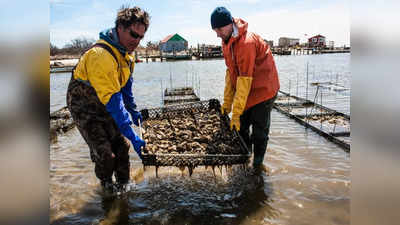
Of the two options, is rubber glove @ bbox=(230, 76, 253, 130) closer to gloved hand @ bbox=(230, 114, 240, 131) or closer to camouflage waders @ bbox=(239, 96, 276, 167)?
gloved hand @ bbox=(230, 114, 240, 131)

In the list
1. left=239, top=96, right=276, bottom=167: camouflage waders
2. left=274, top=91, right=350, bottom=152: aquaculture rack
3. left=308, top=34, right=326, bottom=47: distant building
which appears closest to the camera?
left=239, top=96, right=276, bottom=167: camouflage waders

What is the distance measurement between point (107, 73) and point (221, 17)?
1.40 m

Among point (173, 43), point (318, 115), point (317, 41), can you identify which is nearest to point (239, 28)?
point (318, 115)

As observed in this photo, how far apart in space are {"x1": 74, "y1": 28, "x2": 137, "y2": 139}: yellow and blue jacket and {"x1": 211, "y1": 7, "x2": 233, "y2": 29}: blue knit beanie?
41.6 inches

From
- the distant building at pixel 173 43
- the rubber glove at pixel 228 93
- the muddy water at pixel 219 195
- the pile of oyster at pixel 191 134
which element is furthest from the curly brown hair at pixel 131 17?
the distant building at pixel 173 43

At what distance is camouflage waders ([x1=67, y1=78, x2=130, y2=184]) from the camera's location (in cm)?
264

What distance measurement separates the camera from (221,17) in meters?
2.88

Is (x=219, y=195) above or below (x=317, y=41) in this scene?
below

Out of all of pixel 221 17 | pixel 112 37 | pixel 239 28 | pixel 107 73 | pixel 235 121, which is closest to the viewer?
pixel 107 73

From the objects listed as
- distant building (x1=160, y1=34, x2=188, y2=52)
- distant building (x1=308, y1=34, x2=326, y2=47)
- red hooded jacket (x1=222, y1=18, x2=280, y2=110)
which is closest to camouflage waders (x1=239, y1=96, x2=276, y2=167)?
red hooded jacket (x1=222, y1=18, x2=280, y2=110)

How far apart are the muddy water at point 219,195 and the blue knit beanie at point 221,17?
1.73 metres

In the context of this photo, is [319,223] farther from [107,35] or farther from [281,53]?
[281,53]

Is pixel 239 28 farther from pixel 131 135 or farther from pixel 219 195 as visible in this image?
pixel 219 195

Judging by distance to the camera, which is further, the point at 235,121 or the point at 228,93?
the point at 228,93
